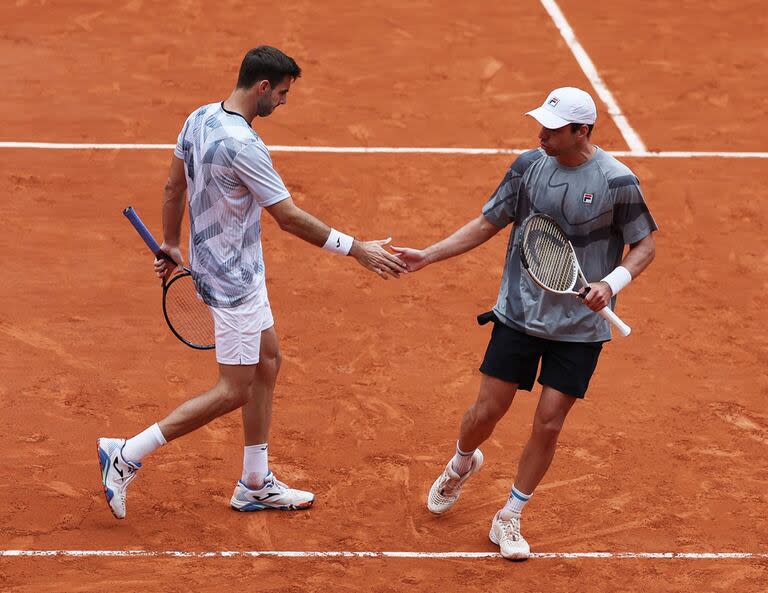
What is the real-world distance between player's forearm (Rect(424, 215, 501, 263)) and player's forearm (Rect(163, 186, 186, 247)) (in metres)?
1.36

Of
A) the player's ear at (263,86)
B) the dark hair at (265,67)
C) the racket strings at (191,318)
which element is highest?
the dark hair at (265,67)

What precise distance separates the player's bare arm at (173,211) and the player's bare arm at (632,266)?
2.24 metres

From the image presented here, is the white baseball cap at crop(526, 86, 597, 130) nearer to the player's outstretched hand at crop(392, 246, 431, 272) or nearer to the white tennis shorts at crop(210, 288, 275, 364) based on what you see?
the player's outstretched hand at crop(392, 246, 431, 272)

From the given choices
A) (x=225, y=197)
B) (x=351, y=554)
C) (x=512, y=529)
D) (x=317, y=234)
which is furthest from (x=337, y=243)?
(x=512, y=529)

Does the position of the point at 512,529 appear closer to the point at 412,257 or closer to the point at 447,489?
the point at 447,489

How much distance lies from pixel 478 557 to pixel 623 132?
716 cm

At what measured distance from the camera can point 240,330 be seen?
660 cm

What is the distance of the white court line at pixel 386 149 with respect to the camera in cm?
1209

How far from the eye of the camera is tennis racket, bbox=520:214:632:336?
634cm

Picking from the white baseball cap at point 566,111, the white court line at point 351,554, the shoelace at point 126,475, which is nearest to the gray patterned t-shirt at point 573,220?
the white baseball cap at point 566,111

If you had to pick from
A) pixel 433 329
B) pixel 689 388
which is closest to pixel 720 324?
pixel 689 388

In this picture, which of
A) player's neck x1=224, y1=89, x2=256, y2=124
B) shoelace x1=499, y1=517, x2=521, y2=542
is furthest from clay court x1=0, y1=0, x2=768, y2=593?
player's neck x1=224, y1=89, x2=256, y2=124

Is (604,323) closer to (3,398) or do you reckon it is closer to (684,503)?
(684,503)

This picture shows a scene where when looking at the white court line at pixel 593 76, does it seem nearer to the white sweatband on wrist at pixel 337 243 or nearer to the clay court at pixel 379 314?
the clay court at pixel 379 314
